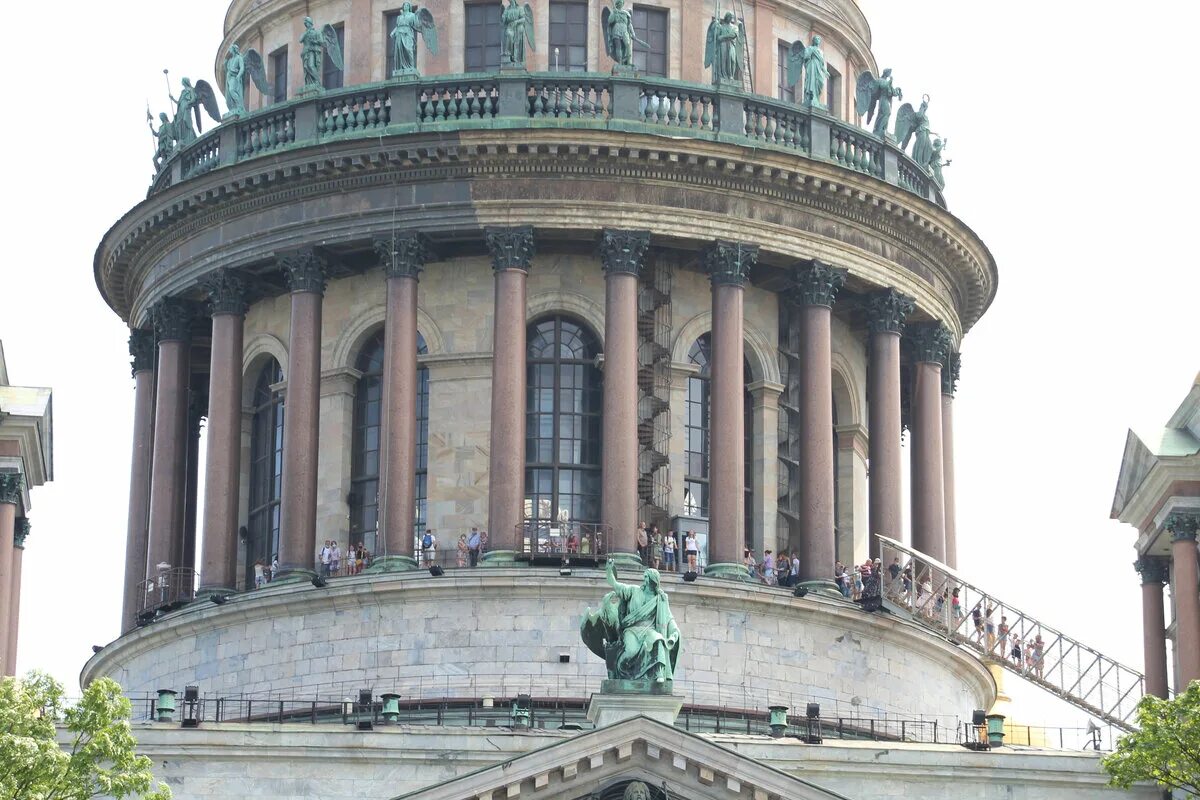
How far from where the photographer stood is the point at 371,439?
74.5 meters

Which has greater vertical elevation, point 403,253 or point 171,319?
point 403,253

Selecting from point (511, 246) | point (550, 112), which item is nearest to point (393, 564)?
point (511, 246)

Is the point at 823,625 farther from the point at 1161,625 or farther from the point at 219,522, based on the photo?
the point at 219,522

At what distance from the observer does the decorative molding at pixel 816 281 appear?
74.4 meters

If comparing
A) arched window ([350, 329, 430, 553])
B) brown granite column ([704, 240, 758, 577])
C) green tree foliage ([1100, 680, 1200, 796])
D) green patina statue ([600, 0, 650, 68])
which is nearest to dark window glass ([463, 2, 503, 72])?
green patina statue ([600, 0, 650, 68])

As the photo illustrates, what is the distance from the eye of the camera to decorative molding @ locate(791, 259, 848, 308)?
244ft

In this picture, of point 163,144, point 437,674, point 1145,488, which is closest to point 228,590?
point 437,674

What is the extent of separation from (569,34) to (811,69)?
5.22 meters

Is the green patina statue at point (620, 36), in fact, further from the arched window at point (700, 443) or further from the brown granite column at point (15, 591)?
the brown granite column at point (15, 591)

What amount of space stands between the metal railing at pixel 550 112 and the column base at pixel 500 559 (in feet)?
28.9

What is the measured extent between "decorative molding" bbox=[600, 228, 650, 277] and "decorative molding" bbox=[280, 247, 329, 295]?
6020mm

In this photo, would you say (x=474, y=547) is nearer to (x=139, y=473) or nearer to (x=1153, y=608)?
(x=139, y=473)

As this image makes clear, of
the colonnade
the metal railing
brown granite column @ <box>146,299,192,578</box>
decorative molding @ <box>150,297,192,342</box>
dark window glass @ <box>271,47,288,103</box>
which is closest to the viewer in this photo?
the colonnade

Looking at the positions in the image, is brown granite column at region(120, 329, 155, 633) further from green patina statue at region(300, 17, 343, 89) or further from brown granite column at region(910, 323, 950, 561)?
brown granite column at region(910, 323, 950, 561)
